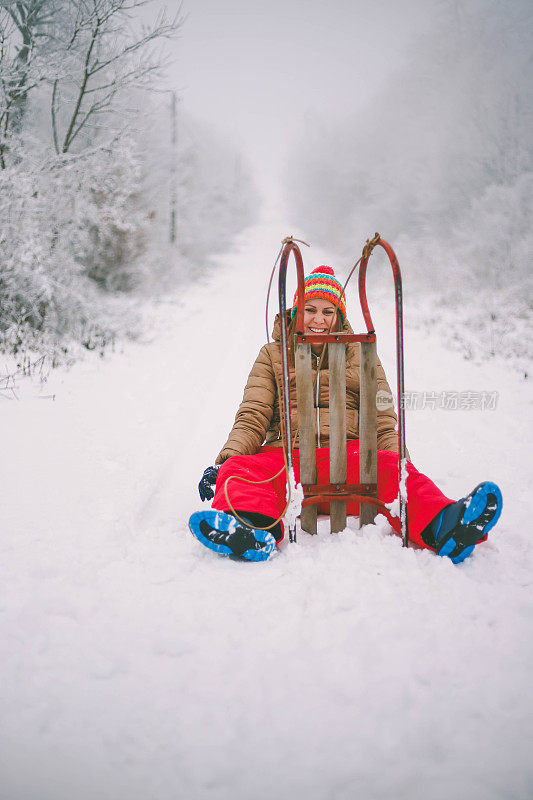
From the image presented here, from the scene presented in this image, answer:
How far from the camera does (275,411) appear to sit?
268 cm

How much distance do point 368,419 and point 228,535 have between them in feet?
2.80

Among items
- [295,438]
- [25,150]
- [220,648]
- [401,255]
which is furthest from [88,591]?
[401,255]

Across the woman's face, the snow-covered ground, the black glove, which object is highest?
the woman's face

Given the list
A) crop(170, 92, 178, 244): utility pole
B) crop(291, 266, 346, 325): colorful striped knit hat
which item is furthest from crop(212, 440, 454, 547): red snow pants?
crop(170, 92, 178, 244): utility pole

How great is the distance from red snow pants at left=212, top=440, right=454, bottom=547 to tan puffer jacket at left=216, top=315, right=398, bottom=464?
0.09 meters

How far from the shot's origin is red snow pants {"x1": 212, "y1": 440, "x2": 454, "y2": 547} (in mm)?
1951

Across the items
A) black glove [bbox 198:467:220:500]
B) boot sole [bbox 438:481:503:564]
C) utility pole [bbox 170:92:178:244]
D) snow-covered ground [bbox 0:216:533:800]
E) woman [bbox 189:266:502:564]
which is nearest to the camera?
snow-covered ground [bbox 0:216:533:800]

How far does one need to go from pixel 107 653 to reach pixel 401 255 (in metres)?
14.0

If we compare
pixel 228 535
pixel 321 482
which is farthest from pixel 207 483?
pixel 321 482

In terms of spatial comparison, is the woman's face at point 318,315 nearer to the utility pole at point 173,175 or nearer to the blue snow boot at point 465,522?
the blue snow boot at point 465,522

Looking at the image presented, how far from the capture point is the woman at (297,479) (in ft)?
5.85

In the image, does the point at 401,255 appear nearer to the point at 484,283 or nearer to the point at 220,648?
the point at 484,283

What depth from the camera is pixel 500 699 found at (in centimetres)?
129

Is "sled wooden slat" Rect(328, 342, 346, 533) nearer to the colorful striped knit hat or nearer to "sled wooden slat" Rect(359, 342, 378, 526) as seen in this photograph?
"sled wooden slat" Rect(359, 342, 378, 526)
